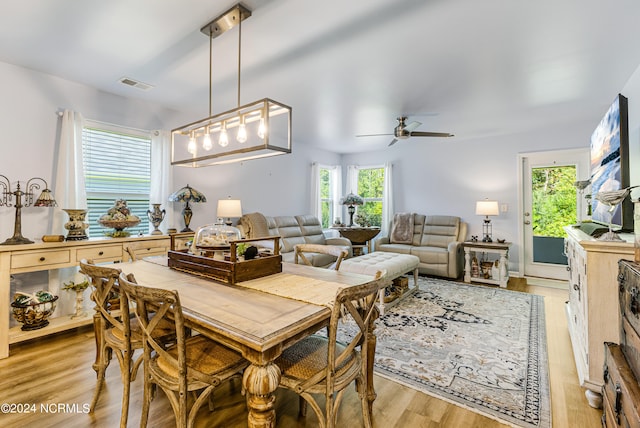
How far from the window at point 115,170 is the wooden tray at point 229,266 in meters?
1.92

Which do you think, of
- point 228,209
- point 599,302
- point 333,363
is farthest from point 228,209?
point 599,302

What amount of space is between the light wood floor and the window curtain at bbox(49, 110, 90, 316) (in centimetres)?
67

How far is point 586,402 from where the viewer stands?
74.0 inches

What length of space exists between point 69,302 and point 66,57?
237cm

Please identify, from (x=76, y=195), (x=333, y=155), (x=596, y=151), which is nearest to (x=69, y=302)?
(x=76, y=195)

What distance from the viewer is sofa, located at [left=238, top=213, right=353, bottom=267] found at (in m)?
4.46

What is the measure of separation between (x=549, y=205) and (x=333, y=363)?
5135 millimetres

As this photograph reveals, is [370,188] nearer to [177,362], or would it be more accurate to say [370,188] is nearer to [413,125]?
[413,125]

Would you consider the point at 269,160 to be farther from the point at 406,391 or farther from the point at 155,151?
the point at 406,391

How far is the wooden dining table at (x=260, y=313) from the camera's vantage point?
111 centimetres

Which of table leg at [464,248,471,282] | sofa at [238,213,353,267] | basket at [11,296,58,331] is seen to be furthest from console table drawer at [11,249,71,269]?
table leg at [464,248,471,282]

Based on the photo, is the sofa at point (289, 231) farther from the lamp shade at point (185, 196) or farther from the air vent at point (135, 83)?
the air vent at point (135, 83)

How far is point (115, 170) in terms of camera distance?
11.3ft

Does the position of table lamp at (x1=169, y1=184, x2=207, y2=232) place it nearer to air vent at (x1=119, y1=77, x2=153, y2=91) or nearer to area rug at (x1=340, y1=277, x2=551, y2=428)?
air vent at (x1=119, y1=77, x2=153, y2=91)
